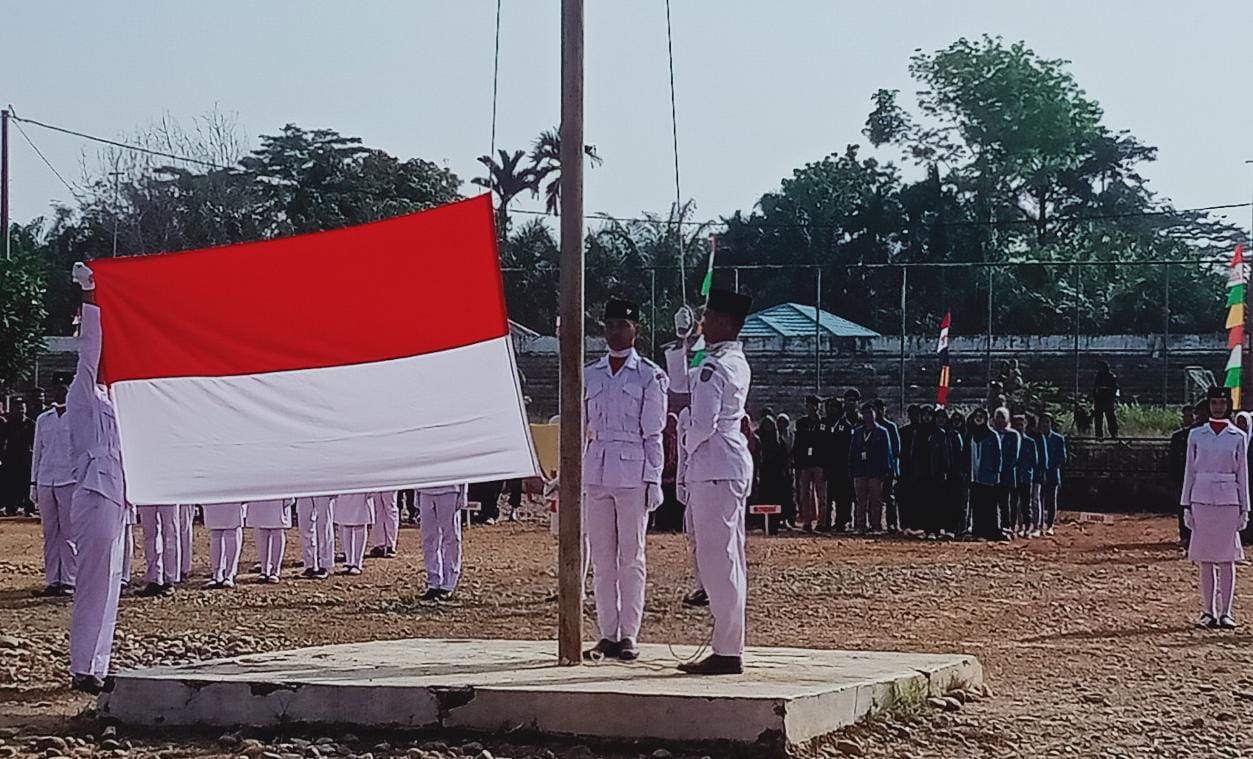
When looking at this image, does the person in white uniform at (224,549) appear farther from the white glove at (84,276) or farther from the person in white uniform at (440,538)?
the white glove at (84,276)

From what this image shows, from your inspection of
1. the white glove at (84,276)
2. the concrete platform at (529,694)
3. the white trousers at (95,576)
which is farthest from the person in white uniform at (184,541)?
the concrete platform at (529,694)

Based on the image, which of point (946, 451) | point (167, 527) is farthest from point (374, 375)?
point (946, 451)

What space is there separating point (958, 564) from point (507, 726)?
41.0ft

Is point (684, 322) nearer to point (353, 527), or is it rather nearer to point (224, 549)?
point (224, 549)

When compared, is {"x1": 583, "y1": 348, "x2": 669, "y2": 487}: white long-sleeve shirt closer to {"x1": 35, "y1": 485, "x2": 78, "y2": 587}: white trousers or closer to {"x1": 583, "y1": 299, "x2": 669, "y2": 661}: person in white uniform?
{"x1": 583, "y1": 299, "x2": 669, "y2": 661}: person in white uniform

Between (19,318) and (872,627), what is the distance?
73.1 feet

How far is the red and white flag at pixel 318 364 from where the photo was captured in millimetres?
8914

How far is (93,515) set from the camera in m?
9.69

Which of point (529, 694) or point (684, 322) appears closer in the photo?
point (529, 694)

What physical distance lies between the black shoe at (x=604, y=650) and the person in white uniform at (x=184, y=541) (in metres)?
7.74

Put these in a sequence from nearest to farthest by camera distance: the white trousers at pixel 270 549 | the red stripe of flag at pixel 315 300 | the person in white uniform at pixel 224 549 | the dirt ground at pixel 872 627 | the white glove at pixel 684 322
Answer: the dirt ground at pixel 872 627
the red stripe of flag at pixel 315 300
the white glove at pixel 684 322
the person in white uniform at pixel 224 549
the white trousers at pixel 270 549

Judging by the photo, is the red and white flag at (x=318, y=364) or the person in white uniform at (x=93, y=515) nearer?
the red and white flag at (x=318, y=364)

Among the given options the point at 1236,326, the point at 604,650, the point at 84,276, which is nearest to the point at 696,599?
the point at 604,650

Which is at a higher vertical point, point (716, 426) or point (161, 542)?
point (716, 426)
